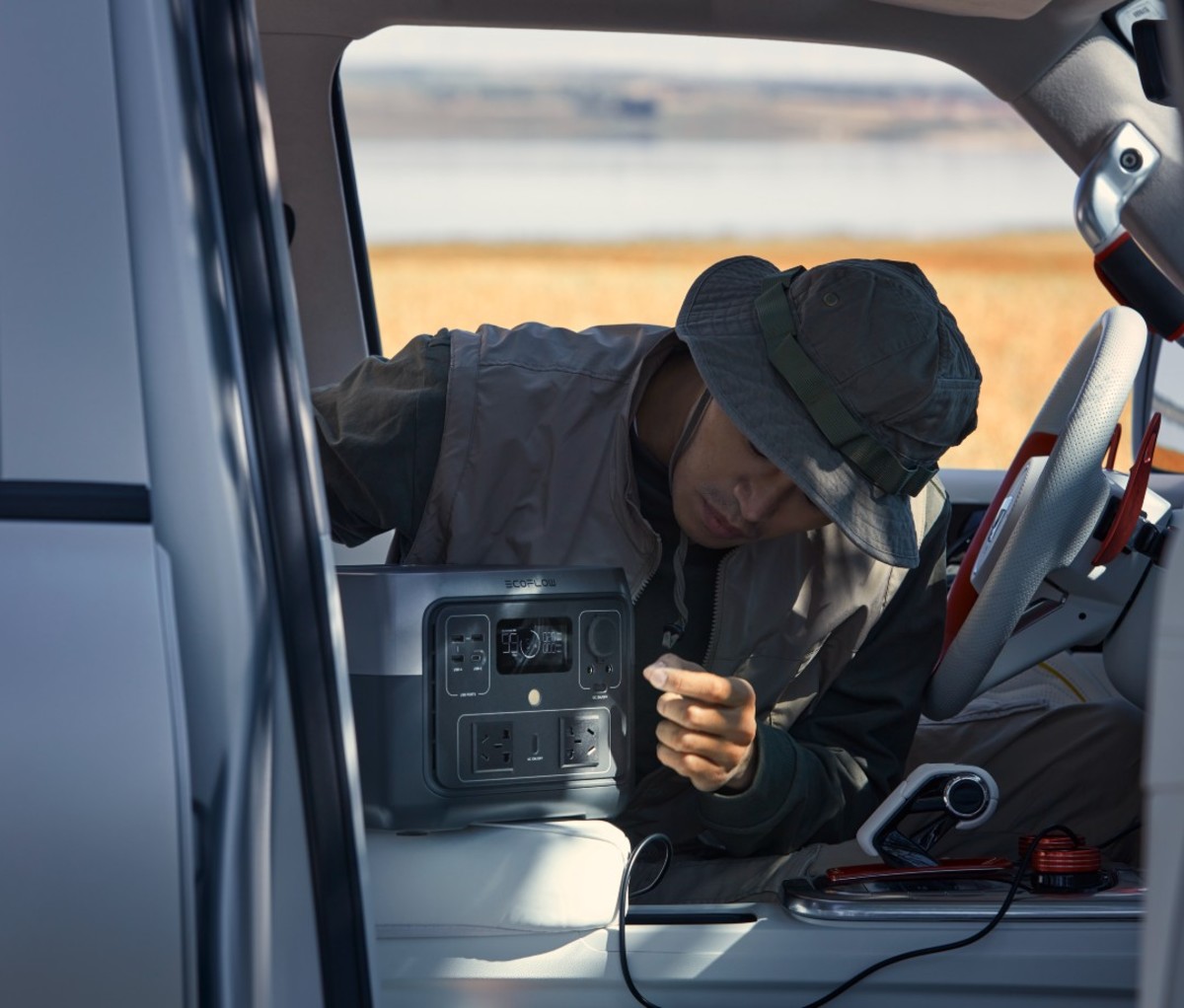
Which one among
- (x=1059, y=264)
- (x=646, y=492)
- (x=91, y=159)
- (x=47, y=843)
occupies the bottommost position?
(x=1059, y=264)

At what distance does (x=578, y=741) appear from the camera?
1.41m

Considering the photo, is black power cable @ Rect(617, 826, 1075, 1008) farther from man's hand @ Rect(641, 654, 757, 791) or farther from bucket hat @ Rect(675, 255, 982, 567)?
bucket hat @ Rect(675, 255, 982, 567)

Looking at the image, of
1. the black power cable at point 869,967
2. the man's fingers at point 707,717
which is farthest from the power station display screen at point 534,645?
the black power cable at point 869,967

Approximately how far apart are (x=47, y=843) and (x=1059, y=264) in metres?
16.3

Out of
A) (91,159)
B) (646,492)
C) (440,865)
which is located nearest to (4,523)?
(91,159)

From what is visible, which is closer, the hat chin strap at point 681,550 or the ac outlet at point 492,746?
the ac outlet at point 492,746

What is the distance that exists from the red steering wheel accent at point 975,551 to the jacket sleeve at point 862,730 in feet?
0.12

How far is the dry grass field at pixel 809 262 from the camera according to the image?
12.7 metres

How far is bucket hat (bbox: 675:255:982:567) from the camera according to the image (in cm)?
158

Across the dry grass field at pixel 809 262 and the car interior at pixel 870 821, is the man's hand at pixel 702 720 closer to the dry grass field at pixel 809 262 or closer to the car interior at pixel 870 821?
the car interior at pixel 870 821

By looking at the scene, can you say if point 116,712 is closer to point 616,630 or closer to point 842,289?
point 616,630

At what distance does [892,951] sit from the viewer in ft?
4.76

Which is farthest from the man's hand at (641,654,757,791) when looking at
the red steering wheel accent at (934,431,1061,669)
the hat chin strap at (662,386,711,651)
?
the red steering wheel accent at (934,431,1061,669)

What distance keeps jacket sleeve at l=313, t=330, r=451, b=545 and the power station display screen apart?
37cm
